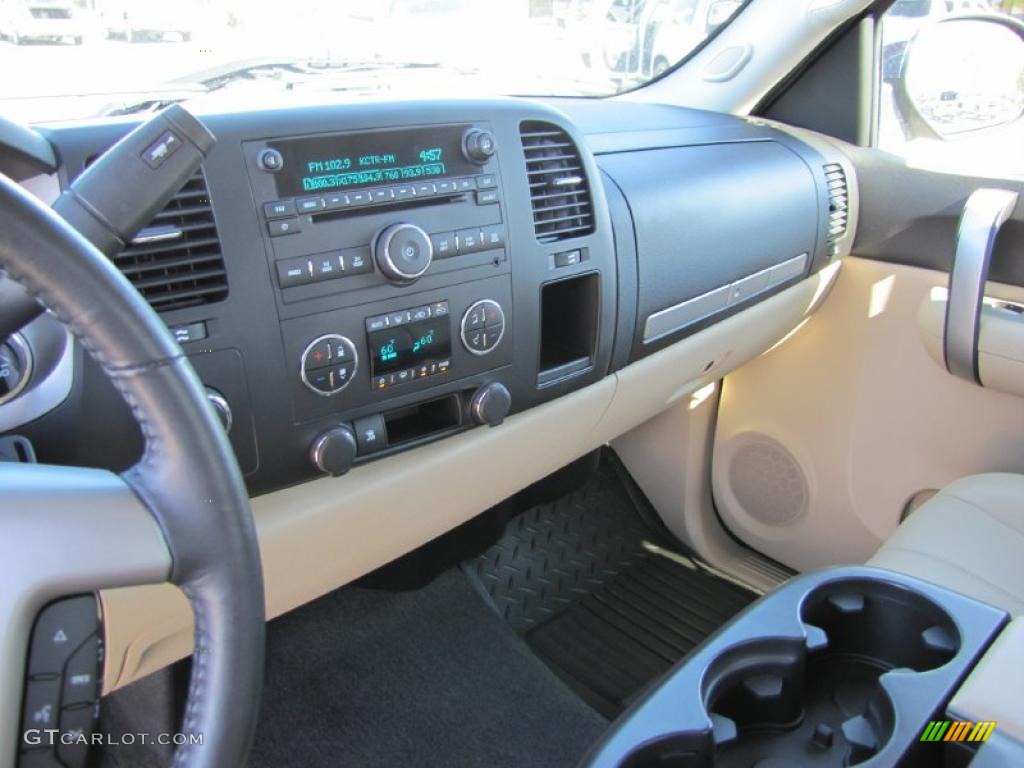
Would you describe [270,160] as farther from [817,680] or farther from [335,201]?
[817,680]

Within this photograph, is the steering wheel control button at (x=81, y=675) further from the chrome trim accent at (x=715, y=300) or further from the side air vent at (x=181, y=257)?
the chrome trim accent at (x=715, y=300)

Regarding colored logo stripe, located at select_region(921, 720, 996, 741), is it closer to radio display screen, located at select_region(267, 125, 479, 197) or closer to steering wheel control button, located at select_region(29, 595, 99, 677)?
steering wheel control button, located at select_region(29, 595, 99, 677)

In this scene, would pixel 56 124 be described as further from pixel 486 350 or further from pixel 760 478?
pixel 760 478

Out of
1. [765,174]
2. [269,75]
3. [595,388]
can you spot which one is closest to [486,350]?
[595,388]

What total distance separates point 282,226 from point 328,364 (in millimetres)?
174

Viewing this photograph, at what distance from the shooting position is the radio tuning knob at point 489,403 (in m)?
1.34

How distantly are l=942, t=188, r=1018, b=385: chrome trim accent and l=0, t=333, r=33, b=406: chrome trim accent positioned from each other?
5.73 ft

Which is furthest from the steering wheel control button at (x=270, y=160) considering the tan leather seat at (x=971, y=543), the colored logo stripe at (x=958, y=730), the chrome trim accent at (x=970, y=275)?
the chrome trim accent at (x=970, y=275)

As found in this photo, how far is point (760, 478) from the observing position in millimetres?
2426

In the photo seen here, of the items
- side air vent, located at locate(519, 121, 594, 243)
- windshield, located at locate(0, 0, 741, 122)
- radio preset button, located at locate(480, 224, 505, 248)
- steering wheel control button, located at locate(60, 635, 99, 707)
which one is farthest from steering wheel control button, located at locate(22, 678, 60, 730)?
side air vent, located at locate(519, 121, 594, 243)

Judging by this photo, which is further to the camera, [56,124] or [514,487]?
Answer: [514,487]

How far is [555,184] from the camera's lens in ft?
4.66

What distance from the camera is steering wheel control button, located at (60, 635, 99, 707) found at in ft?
2.26

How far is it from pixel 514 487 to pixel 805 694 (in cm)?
70
